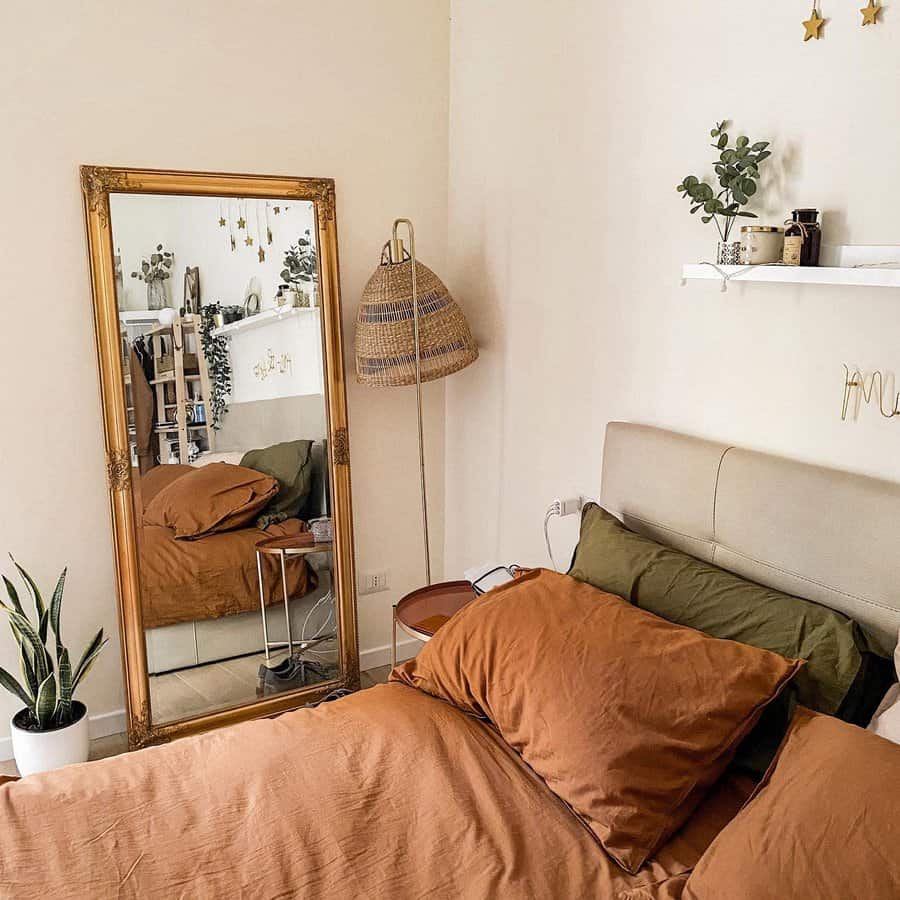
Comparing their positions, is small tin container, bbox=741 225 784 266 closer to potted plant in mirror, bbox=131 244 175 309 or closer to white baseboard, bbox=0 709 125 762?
potted plant in mirror, bbox=131 244 175 309

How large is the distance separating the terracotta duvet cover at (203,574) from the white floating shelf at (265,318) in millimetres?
614

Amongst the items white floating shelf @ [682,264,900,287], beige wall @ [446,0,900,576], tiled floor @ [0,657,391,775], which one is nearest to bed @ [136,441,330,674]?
tiled floor @ [0,657,391,775]

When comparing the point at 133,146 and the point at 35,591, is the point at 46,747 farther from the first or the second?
the point at 133,146

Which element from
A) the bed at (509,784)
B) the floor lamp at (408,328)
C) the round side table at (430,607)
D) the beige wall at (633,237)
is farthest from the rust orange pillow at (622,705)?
the floor lamp at (408,328)

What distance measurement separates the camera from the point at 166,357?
2631 millimetres

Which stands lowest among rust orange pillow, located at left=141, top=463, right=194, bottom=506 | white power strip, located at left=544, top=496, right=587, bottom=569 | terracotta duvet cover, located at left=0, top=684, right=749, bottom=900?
terracotta duvet cover, located at left=0, top=684, right=749, bottom=900

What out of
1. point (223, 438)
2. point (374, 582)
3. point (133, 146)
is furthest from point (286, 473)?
point (133, 146)

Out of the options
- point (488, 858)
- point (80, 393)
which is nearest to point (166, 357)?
point (80, 393)

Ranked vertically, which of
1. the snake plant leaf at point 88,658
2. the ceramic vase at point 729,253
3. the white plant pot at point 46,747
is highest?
the ceramic vase at point 729,253

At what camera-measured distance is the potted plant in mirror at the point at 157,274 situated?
101 inches

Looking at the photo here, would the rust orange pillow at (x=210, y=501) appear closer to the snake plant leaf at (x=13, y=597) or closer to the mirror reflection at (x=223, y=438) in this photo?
the mirror reflection at (x=223, y=438)

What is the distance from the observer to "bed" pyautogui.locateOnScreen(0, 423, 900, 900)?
141 centimetres

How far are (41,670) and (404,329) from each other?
54.9 inches

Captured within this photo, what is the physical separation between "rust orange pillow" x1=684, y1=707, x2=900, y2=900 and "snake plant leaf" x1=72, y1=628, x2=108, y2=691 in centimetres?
181
